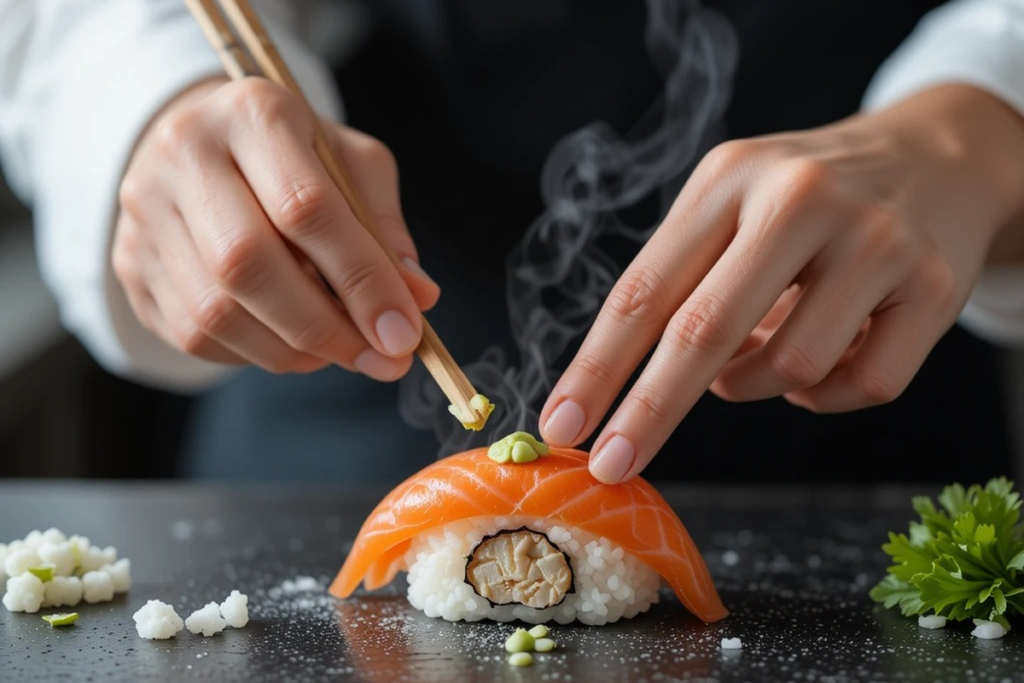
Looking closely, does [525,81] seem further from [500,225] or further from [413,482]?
[413,482]

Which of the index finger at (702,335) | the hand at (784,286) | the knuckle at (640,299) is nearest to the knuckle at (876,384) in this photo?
the hand at (784,286)

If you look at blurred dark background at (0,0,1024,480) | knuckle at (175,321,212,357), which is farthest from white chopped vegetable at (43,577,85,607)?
blurred dark background at (0,0,1024,480)

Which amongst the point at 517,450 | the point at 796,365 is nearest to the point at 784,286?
the point at 796,365

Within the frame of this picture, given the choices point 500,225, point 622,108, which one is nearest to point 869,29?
point 622,108

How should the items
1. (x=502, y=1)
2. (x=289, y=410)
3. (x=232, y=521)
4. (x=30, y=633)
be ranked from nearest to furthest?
(x=30, y=633) < (x=232, y=521) < (x=502, y=1) < (x=289, y=410)

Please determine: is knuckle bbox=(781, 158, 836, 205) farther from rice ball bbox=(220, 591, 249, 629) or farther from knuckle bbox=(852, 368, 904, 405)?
rice ball bbox=(220, 591, 249, 629)

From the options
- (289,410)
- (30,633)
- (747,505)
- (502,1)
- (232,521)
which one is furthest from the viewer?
(289,410)

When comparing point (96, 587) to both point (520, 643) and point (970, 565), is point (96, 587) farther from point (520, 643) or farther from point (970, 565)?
point (970, 565)
